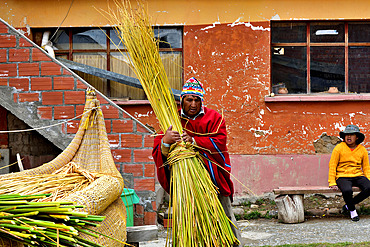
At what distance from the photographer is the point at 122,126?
492 centimetres

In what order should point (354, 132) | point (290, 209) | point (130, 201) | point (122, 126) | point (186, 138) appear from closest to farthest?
point (186, 138) < point (130, 201) < point (122, 126) < point (290, 209) < point (354, 132)

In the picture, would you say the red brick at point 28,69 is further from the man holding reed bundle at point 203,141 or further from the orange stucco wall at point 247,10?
the orange stucco wall at point 247,10

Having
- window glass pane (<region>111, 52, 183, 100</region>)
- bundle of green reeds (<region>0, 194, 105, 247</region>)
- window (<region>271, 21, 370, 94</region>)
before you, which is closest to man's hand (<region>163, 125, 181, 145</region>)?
bundle of green reeds (<region>0, 194, 105, 247</region>)

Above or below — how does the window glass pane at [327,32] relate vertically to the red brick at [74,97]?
above

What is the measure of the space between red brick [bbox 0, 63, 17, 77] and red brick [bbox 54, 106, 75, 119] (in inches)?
22.0

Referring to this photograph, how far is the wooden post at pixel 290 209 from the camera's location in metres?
5.93

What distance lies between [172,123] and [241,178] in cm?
374

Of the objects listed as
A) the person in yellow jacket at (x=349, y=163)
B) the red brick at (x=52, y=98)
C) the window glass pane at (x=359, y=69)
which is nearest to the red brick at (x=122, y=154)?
the red brick at (x=52, y=98)

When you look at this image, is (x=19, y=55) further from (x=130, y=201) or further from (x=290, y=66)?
(x=290, y=66)

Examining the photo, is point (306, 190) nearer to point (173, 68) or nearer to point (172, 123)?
point (173, 68)

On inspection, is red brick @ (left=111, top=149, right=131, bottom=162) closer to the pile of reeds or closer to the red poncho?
the pile of reeds

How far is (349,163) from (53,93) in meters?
3.87

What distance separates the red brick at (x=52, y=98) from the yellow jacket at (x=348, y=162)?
3614mm

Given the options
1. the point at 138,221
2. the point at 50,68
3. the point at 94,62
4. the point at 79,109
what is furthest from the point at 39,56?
the point at 94,62
